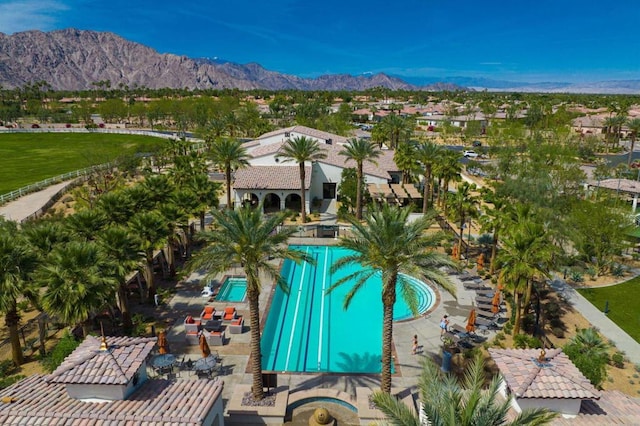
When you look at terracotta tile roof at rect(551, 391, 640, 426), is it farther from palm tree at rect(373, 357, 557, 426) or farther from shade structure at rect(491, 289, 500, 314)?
shade structure at rect(491, 289, 500, 314)

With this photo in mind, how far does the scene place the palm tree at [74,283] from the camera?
708 inches

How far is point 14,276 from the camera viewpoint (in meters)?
18.4

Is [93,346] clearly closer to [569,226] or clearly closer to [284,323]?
[284,323]

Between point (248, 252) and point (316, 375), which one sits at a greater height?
point (248, 252)

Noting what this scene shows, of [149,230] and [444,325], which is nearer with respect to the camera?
[444,325]

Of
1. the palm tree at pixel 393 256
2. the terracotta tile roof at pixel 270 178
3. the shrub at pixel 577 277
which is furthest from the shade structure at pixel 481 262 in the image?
the terracotta tile roof at pixel 270 178

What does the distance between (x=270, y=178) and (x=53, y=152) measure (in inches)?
2570

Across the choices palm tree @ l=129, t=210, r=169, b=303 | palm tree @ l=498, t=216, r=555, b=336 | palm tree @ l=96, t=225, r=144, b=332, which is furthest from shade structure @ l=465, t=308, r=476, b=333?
palm tree @ l=96, t=225, r=144, b=332

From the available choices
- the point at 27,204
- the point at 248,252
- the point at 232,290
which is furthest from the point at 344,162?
the point at 27,204

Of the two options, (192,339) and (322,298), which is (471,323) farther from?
(192,339)

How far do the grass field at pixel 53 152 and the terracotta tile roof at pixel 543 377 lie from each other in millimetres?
59020

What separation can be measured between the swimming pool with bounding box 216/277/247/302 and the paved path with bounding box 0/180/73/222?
23932 millimetres

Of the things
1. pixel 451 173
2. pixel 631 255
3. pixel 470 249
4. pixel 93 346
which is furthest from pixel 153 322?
pixel 631 255

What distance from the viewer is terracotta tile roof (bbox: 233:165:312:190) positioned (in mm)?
43406
